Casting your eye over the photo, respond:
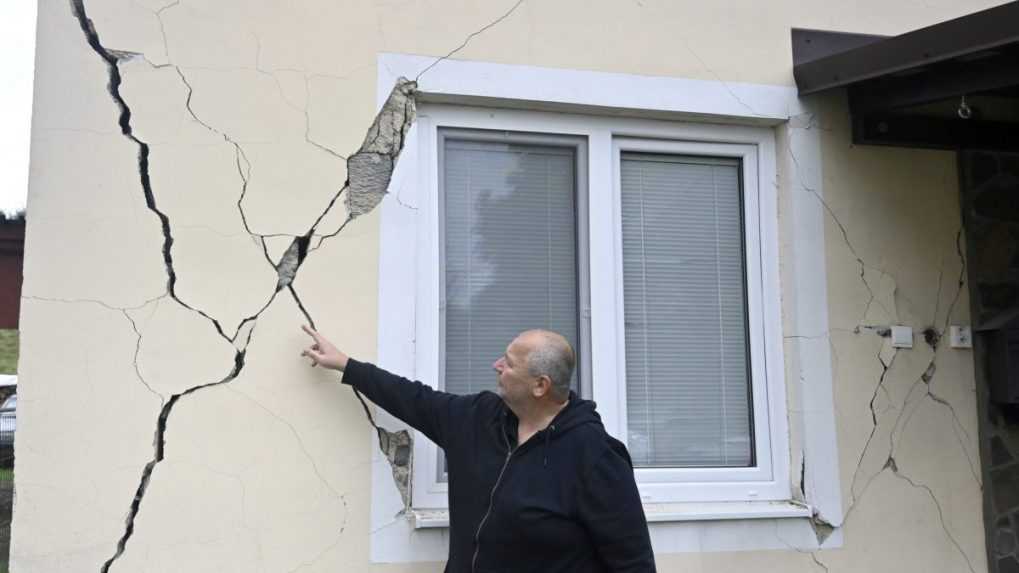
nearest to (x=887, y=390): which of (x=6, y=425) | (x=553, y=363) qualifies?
(x=553, y=363)

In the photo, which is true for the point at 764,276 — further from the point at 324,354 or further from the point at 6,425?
the point at 6,425

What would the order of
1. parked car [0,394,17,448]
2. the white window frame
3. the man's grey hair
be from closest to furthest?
the man's grey hair < the white window frame < parked car [0,394,17,448]

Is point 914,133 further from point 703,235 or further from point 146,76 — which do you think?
point 146,76

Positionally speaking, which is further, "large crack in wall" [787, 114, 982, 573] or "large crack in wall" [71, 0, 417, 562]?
"large crack in wall" [787, 114, 982, 573]

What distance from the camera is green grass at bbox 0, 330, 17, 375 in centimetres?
1182

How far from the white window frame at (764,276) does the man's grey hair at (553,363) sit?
1.69ft

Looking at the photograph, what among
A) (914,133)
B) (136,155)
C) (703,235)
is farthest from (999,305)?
(136,155)

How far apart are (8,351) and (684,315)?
12.8 m

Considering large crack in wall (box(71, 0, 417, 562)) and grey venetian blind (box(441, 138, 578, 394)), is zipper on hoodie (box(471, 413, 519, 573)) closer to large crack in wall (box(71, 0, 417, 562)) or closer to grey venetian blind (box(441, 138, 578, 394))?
large crack in wall (box(71, 0, 417, 562))

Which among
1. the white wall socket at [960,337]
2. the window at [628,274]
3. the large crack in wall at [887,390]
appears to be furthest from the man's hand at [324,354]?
the white wall socket at [960,337]

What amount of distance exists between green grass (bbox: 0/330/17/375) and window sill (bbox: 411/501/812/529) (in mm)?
11243

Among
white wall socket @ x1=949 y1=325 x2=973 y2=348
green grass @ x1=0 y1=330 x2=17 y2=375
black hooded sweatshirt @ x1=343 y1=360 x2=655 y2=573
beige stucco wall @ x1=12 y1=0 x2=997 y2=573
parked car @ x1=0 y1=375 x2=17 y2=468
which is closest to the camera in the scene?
black hooded sweatshirt @ x1=343 y1=360 x2=655 y2=573

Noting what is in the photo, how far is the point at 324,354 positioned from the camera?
2340mm

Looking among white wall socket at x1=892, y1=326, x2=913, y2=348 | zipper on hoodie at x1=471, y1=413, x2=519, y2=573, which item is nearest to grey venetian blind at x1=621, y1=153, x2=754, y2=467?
white wall socket at x1=892, y1=326, x2=913, y2=348
